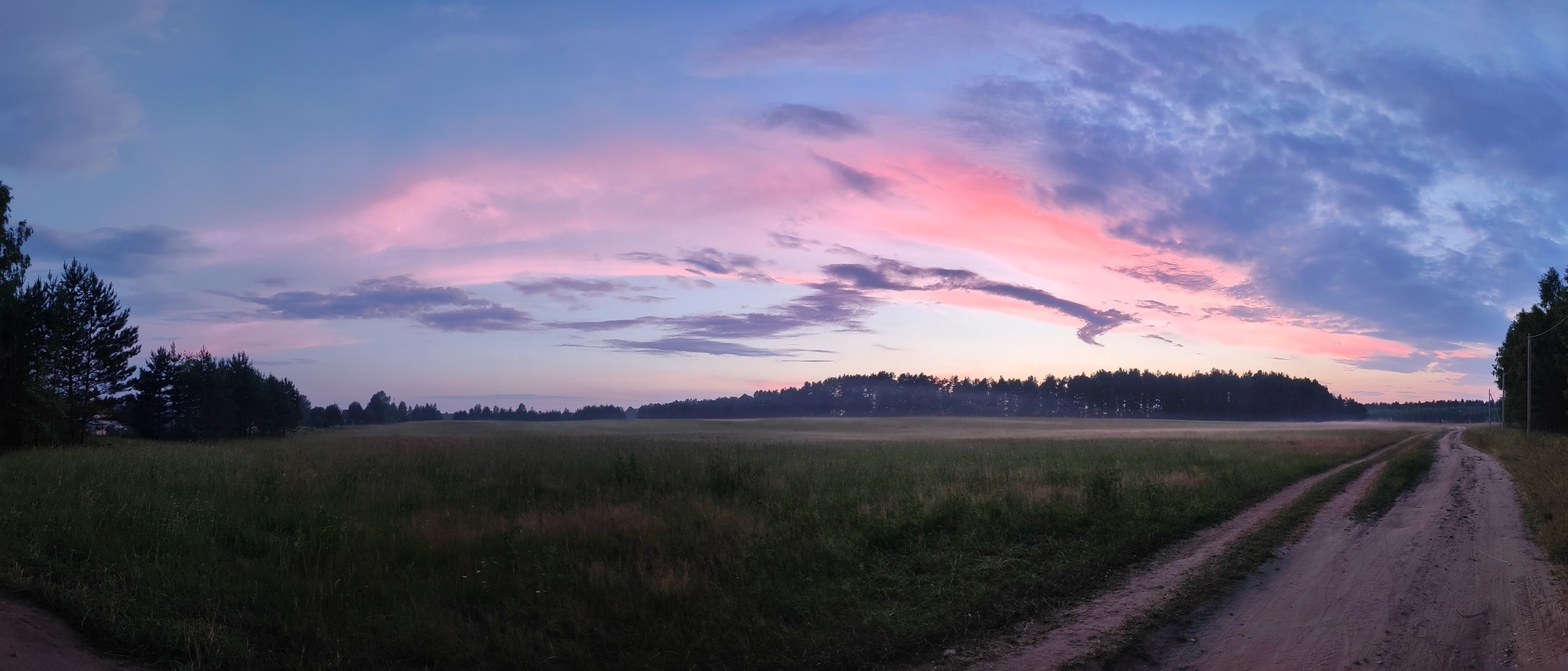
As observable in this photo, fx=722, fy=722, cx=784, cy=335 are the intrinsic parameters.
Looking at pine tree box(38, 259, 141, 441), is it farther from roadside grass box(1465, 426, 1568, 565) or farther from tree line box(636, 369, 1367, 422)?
tree line box(636, 369, 1367, 422)

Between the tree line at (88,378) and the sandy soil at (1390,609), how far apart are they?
3616cm

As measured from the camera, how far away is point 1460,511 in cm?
1391

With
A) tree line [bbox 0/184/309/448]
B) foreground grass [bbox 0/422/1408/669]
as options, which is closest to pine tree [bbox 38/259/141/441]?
tree line [bbox 0/184/309/448]

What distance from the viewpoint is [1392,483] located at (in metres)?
18.5

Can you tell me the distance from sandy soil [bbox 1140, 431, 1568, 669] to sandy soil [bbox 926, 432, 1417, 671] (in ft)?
1.93

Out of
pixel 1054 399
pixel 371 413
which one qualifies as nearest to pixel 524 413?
pixel 371 413

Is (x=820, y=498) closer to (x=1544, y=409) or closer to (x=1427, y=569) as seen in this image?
(x=1427, y=569)

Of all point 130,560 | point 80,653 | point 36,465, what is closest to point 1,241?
point 36,465

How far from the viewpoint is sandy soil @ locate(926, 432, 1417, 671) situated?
6277 millimetres

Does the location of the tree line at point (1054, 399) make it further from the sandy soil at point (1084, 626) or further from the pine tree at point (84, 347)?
the sandy soil at point (1084, 626)

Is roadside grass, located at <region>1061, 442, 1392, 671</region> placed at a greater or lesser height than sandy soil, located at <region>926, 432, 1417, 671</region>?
greater

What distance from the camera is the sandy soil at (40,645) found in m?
5.98

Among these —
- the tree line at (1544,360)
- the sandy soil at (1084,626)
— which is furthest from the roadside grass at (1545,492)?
the tree line at (1544,360)

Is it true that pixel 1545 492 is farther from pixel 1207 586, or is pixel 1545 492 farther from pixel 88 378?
pixel 88 378
